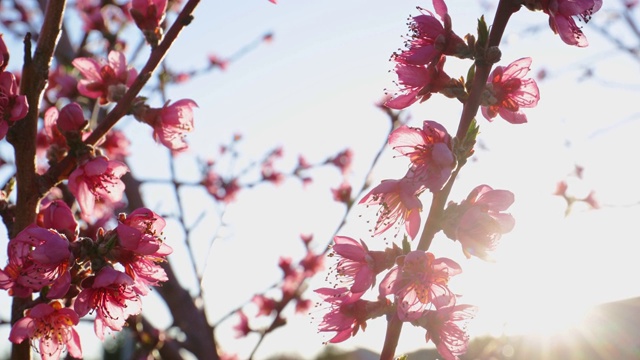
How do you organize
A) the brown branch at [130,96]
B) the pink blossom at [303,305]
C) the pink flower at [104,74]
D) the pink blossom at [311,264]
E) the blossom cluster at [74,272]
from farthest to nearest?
the pink blossom at [303,305], the pink blossom at [311,264], the pink flower at [104,74], the brown branch at [130,96], the blossom cluster at [74,272]

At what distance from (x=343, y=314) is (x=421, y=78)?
0.63 m

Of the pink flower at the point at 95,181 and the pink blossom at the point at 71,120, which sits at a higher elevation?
the pink blossom at the point at 71,120

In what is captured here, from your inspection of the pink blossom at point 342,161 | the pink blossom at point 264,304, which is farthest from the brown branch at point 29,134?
the pink blossom at point 342,161

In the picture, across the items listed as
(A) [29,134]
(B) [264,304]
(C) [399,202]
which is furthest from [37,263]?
(B) [264,304]

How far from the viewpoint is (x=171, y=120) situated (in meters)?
1.97

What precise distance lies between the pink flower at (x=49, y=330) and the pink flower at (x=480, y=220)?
96 cm

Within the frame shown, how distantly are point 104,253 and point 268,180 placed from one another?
5096 mm

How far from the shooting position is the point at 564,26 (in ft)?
4.88

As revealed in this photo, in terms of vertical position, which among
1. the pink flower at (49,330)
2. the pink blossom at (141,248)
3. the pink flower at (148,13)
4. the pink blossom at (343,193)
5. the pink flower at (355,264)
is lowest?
the pink flower at (49,330)

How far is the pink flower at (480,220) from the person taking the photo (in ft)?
4.42

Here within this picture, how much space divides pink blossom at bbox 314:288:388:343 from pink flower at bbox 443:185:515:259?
0.97 feet

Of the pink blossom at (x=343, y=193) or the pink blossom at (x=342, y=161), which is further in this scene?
the pink blossom at (x=342, y=161)

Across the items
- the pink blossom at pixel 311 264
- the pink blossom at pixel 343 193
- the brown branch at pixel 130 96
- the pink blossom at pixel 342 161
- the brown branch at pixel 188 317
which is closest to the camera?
the brown branch at pixel 130 96

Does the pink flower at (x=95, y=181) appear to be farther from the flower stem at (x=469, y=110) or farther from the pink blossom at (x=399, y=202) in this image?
the flower stem at (x=469, y=110)
